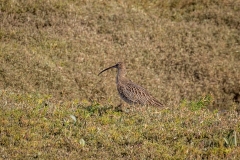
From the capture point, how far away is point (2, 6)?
22453 millimetres

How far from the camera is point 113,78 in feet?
65.9

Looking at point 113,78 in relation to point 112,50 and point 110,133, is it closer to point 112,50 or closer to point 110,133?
point 112,50

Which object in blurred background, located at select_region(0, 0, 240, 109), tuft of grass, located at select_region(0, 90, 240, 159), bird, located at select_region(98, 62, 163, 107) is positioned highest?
tuft of grass, located at select_region(0, 90, 240, 159)

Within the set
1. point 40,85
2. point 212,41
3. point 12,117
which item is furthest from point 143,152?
point 212,41

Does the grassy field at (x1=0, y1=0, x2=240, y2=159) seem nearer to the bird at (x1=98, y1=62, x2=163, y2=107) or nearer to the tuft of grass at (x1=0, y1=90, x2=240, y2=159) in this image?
the tuft of grass at (x1=0, y1=90, x2=240, y2=159)

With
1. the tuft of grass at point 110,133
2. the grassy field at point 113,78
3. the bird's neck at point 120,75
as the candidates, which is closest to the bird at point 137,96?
the grassy field at point 113,78

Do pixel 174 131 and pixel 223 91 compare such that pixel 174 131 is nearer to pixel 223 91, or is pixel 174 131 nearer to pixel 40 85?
pixel 40 85

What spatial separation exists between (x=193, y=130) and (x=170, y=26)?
47.6 feet

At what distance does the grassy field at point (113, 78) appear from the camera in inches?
376

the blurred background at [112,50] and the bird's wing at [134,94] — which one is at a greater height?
the bird's wing at [134,94]

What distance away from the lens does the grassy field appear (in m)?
9.54

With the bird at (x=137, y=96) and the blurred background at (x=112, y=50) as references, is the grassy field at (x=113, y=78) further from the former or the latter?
the bird at (x=137, y=96)

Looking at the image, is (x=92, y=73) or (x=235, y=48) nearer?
(x=92, y=73)

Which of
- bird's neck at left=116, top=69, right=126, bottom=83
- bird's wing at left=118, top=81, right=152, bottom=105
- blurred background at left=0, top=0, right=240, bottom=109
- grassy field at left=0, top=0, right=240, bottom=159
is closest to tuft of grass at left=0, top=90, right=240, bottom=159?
grassy field at left=0, top=0, right=240, bottom=159
